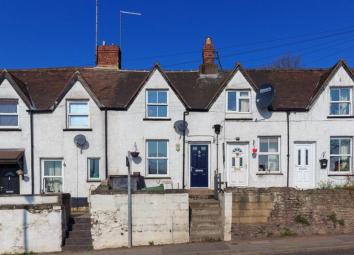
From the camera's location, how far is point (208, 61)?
20.2 m

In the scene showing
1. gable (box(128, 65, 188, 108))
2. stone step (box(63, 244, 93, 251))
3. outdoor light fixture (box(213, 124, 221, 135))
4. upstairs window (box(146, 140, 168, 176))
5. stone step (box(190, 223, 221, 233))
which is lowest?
stone step (box(63, 244, 93, 251))

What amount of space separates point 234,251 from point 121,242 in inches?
149

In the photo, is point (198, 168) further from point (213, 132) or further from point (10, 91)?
point (10, 91)

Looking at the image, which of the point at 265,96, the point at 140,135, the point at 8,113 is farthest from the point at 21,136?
the point at 265,96

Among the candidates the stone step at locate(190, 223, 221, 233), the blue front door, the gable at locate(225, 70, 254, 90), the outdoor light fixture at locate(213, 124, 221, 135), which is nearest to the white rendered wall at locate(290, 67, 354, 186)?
the gable at locate(225, 70, 254, 90)

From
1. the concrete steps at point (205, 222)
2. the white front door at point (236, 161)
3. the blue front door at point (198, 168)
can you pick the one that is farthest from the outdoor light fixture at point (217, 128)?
the concrete steps at point (205, 222)

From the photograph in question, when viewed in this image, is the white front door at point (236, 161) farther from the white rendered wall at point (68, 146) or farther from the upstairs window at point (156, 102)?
the white rendered wall at point (68, 146)

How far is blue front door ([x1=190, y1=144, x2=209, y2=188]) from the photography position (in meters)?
18.2

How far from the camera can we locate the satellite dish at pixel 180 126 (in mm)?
18031

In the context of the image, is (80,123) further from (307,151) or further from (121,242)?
(307,151)

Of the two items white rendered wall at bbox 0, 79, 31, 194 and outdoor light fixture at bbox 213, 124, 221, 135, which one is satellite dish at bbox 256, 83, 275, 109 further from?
white rendered wall at bbox 0, 79, 31, 194

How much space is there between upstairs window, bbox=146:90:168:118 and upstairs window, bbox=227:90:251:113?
10.4ft

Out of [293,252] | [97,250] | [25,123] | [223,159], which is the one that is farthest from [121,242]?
[25,123]

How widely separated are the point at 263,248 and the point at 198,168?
7067 millimetres
